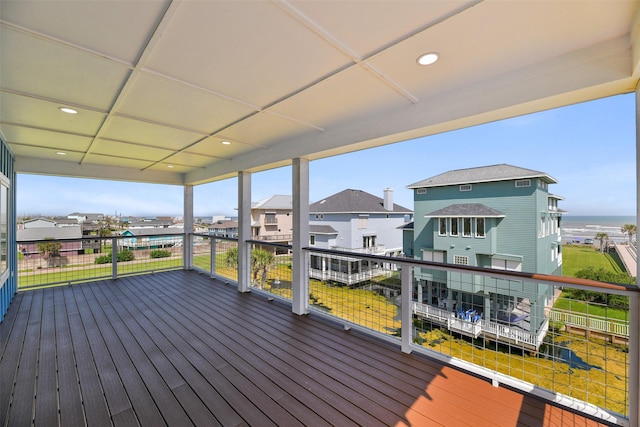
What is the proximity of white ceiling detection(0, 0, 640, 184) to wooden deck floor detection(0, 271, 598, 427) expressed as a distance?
2166 millimetres

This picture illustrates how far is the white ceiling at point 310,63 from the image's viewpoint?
1301 mm

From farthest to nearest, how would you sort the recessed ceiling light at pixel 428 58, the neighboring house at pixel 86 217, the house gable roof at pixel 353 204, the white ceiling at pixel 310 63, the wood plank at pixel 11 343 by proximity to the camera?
the house gable roof at pixel 353 204 → the neighboring house at pixel 86 217 → the wood plank at pixel 11 343 → the recessed ceiling light at pixel 428 58 → the white ceiling at pixel 310 63

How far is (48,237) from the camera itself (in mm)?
4922

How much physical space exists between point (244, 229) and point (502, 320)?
3.98m

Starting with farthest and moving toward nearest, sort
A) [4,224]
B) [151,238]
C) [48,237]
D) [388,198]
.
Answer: [388,198], [151,238], [48,237], [4,224]

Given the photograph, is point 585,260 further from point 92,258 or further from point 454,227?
point 92,258

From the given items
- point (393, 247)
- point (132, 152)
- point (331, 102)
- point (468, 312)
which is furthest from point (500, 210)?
point (132, 152)

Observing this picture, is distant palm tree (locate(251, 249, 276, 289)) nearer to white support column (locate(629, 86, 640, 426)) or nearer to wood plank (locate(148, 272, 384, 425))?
wood plank (locate(148, 272, 384, 425))

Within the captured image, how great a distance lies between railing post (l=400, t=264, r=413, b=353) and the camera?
249 centimetres

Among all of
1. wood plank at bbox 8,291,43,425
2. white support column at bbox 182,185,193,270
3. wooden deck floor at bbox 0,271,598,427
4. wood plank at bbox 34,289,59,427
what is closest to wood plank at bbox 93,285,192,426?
wooden deck floor at bbox 0,271,598,427

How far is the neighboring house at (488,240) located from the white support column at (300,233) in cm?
160

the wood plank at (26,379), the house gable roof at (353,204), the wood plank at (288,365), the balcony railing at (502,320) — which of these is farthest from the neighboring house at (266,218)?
the wood plank at (26,379)

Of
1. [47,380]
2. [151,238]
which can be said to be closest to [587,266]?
[47,380]

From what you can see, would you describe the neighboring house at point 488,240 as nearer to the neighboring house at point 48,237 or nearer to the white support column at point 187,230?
the white support column at point 187,230
